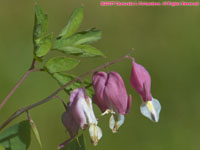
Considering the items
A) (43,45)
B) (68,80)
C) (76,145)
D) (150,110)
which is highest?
(43,45)

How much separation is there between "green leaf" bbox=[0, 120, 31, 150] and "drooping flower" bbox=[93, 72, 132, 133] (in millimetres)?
248

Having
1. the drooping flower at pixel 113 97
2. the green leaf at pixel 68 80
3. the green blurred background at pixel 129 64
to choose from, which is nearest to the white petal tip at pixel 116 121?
the drooping flower at pixel 113 97

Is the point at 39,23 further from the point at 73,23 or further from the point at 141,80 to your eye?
the point at 141,80

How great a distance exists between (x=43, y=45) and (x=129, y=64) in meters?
2.48

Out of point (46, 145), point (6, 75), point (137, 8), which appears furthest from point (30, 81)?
point (137, 8)

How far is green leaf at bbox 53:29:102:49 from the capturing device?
56.9 inches

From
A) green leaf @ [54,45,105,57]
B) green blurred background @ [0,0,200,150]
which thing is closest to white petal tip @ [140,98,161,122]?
green leaf @ [54,45,105,57]

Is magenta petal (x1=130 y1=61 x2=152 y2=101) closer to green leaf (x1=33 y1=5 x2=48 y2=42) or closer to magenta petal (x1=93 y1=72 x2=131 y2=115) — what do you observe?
magenta petal (x1=93 y1=72 x2=131 y2=115)

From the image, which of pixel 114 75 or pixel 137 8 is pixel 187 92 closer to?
pixel 137 8

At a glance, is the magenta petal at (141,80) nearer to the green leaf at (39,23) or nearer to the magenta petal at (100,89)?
the magenta petal at (100,89)

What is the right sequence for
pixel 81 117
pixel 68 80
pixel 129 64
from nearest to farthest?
1. pixel 81 117
2. pixel 68 80
3. pixel 129 64

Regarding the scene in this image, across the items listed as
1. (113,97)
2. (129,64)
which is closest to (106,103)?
(113,97)

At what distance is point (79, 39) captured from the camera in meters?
1.48

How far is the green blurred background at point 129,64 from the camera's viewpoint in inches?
135
